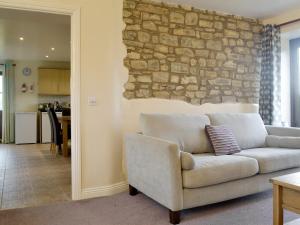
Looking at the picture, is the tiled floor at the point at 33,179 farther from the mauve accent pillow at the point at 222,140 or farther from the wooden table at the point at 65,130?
the mauve accent pillow at the point at 222,140

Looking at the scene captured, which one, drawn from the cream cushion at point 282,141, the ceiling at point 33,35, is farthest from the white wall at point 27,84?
the cream cushion at point 282,141

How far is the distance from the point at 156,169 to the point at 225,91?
2252 mm

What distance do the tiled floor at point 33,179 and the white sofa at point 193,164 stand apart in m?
1.00

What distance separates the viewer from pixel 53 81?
26.5ft

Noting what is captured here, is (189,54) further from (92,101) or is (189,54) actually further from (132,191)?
(132,191)

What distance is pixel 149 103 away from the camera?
12.0 ft

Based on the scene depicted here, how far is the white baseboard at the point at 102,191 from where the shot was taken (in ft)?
9.92

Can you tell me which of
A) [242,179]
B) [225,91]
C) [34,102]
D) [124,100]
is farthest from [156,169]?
[34,102]

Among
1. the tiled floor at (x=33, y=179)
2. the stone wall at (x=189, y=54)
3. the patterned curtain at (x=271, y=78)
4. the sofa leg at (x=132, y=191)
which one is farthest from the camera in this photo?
the patterned curtain at (x=271, y=78)

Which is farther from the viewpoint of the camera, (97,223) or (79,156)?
(79,156)

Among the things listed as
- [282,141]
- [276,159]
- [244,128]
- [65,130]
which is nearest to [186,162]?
[276,159]

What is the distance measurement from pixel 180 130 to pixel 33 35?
3.74m

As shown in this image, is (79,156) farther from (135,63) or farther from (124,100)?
(135,63)

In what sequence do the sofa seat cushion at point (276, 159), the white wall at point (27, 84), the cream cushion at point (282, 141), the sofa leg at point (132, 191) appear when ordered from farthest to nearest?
1. the white wall at point (27, 84)
2. the cream cushion at point (282, 141)
3. the sofa leg at point (132, 191)
4. the sofa seat cushion at point (276, 159)
